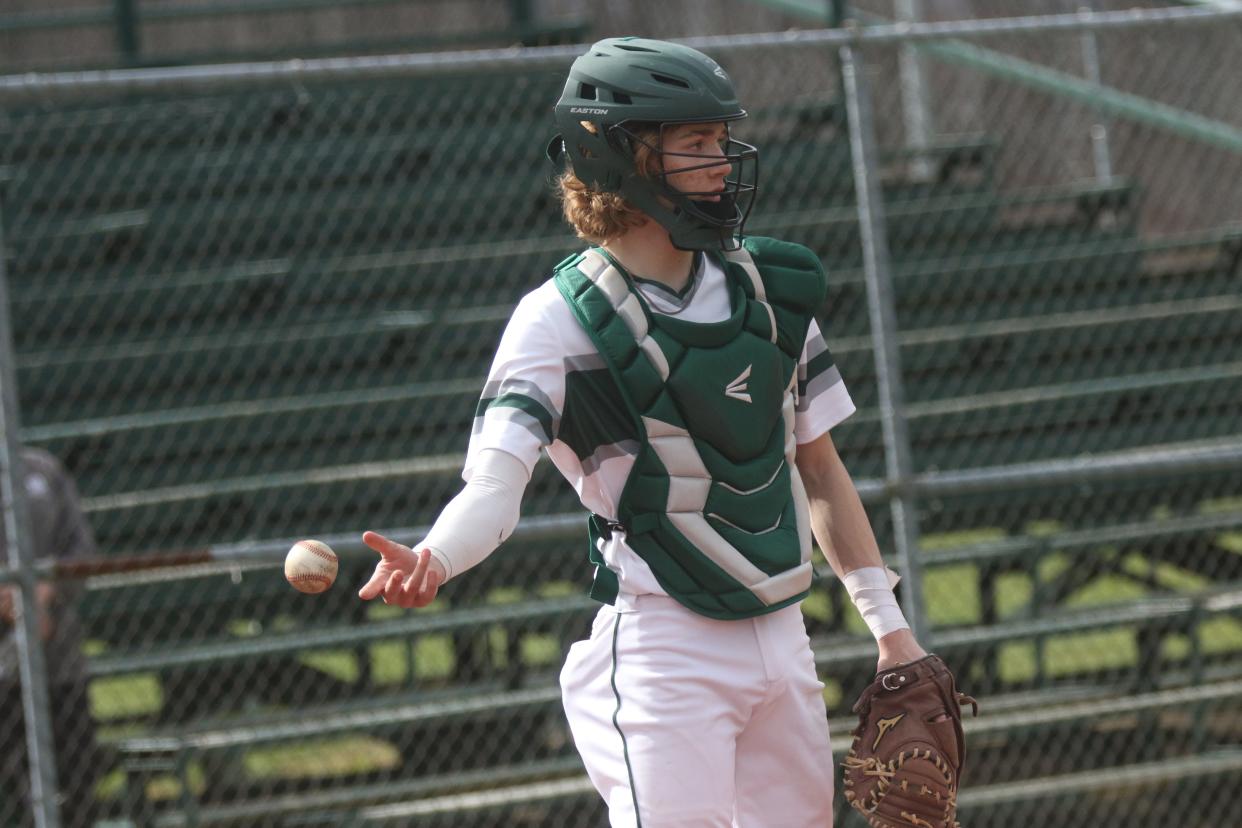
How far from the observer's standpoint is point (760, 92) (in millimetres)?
9961

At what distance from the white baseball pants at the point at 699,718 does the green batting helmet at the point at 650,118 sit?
63cm

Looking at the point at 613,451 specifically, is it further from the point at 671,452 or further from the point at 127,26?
the point at 127,26

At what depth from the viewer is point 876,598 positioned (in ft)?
8.97

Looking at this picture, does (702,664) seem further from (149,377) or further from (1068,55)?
(1068,55)

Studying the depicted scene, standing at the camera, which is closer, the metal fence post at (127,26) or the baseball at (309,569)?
the baseball at (309,569)

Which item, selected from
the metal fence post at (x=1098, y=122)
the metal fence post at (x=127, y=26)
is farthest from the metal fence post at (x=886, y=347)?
the metal fence post at (x=127, y=26)

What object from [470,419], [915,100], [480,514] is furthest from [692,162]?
[915,100]

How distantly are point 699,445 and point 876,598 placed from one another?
446 millimetres

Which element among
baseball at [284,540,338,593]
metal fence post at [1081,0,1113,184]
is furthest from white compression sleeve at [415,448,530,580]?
metal fence post at [1081,0,1113,184]

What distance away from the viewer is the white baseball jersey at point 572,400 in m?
2.46

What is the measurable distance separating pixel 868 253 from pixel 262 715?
290cm

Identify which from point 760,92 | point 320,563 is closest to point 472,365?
point 760,92

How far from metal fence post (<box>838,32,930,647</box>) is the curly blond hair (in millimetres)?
1961

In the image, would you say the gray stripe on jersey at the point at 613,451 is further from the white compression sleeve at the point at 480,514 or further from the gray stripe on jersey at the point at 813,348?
the gray stripe on jersey at the point at 813,348
